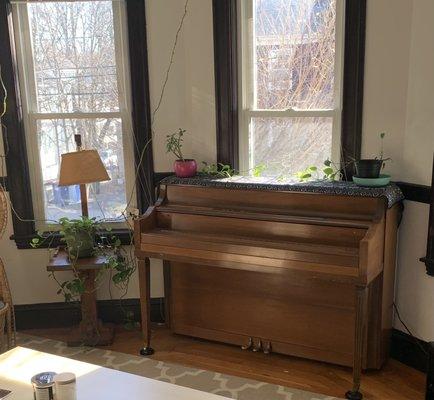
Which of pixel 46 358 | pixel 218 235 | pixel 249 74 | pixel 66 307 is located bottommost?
pixel 66 307

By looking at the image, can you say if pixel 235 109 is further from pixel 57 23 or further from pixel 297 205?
pixel 57 23

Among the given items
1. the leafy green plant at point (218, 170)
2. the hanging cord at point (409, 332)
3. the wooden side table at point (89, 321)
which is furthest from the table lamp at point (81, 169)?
the hanging cord at point (409, 332)

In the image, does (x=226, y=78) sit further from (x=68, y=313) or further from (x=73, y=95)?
(x=68, y=313)

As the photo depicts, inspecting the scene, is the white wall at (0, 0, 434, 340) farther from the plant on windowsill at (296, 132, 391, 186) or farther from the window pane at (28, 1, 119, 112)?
the window pane at (28, 1, 119, 112)

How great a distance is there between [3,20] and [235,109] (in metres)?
1.45

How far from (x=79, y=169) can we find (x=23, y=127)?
0.58m

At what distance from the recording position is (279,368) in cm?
295

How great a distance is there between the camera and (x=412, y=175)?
111 inches

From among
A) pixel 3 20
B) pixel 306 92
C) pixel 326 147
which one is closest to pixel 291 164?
pixel 326 147

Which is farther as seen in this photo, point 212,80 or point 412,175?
point 212,80

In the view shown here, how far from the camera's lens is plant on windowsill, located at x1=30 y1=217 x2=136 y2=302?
312 centimetres

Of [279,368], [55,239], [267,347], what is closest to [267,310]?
[267,347]

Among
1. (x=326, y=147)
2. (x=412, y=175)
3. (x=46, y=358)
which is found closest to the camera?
(x=46, y=358)

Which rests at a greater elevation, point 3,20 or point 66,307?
point 3,20
